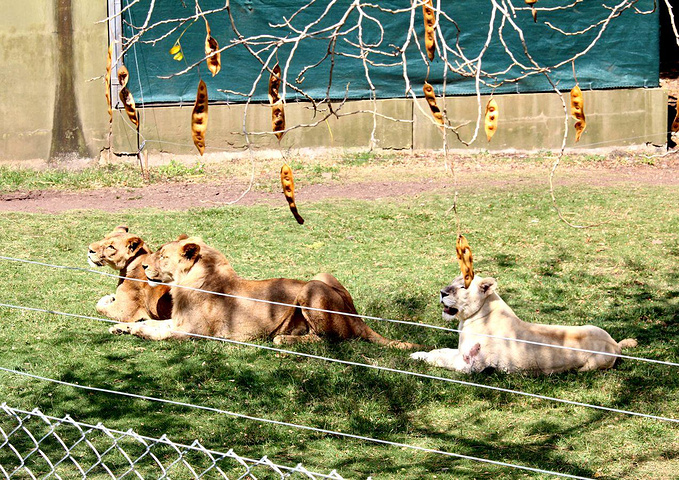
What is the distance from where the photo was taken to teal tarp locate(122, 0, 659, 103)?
16.6 metres

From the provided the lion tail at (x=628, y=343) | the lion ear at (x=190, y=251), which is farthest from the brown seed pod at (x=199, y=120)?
the lion tail at (x=628, y=343)

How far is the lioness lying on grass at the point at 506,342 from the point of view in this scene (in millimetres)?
6875

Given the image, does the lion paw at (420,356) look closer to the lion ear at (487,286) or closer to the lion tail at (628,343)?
the lion ear at (487,286)

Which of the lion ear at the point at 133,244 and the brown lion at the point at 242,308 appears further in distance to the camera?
the lion ear at the point at 133,244

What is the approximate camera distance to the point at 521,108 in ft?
56.0

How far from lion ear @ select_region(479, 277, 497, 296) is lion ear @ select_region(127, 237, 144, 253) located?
342 centimetres

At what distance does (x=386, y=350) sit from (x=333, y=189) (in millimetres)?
7421

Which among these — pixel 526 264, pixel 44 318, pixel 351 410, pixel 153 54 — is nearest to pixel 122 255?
pixel 44 318

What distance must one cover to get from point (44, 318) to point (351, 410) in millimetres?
3683

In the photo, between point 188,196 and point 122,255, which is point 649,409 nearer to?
point 122,255

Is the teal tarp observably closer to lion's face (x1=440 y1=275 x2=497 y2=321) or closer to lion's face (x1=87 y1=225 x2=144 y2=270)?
lion's face (x1=87 y1=225 x2=144 y2=270)

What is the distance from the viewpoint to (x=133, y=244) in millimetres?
8547

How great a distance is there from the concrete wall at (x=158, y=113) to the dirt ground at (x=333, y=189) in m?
1.23

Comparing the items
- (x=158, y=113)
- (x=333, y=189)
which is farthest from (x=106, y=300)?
(x=158, y=113)
